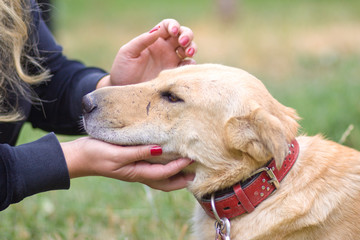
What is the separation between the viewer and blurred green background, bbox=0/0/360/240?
3.57 meters

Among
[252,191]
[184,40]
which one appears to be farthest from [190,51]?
[252,191]

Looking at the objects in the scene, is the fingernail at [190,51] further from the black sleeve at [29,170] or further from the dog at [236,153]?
the black sleeve at [29,170]

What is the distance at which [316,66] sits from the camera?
305 inches

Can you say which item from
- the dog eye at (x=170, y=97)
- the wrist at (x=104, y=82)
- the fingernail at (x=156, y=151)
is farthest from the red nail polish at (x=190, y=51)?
the fingernail at (x=156, y=151)

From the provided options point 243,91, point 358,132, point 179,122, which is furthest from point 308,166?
point 358,132

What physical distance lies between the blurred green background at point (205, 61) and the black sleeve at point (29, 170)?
1.04m

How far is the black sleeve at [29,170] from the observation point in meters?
2.32

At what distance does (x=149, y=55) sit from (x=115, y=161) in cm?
107

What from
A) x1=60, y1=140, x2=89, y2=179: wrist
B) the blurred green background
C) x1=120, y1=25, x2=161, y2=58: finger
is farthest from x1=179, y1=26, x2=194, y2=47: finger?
the blurred green background

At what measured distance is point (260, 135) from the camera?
2295 millimetres

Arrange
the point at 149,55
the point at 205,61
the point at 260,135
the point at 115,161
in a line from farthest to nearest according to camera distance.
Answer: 1. the point at 205,61
2. the point at 149,55
3. the point at 115,161
4. the point at 260,135

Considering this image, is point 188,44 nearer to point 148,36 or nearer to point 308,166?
point 148,36

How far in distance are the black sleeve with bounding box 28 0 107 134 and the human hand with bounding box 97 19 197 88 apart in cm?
21

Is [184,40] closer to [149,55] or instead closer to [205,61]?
[149,55]
